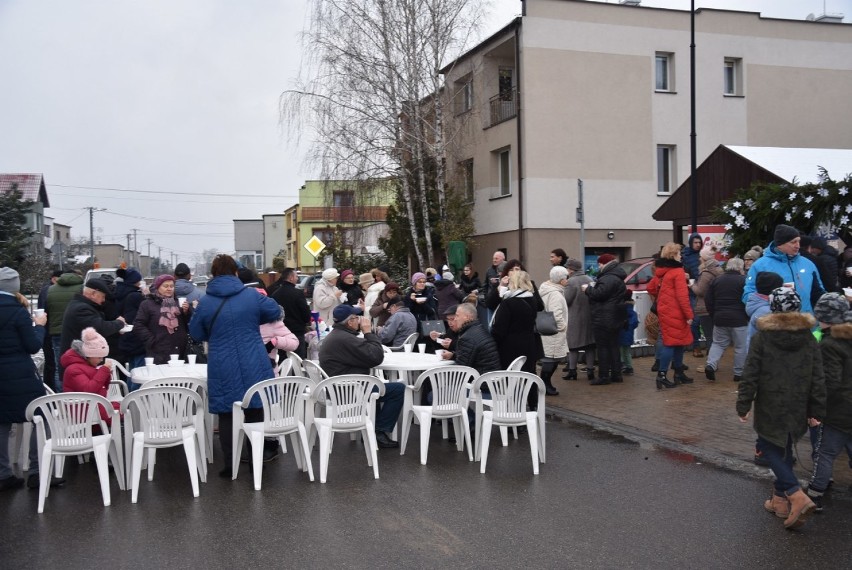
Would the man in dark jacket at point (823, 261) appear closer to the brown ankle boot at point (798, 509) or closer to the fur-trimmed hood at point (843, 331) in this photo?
the fur-trimmed hood at point (843, 331)

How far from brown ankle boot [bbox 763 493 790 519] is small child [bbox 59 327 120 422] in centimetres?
580

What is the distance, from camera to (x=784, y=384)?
Answer: 5465 mm

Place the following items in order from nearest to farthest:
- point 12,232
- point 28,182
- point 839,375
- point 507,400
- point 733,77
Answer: point 839,375
point 507,400
point 12,232
point 733,77
point 28,182

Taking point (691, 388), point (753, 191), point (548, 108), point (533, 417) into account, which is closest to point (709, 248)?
point (753, 191)

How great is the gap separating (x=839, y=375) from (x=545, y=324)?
15.4ft

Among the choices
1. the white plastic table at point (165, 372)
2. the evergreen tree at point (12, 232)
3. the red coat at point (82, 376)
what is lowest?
the white plastic table at point (165, 372)

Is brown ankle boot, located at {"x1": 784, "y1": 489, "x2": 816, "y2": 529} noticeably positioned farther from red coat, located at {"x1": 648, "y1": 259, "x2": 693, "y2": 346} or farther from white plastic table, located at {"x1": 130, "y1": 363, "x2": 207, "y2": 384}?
red coat, located at {"x1": 648, "y1": 259, "x2": 693, "y2": 346}

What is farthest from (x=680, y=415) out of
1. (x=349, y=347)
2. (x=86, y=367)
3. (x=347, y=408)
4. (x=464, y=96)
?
(x=464, y=96)

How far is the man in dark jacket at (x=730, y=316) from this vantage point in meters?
11.0

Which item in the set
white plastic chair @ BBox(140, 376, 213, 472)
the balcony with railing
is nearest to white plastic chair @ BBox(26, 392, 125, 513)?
white plastic chair @ BBox(140, 376, 213, 472)

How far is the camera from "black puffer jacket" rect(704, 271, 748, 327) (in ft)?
36.2

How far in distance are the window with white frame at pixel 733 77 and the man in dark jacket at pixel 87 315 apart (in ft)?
77.4

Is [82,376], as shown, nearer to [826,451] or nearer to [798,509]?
[798,509]

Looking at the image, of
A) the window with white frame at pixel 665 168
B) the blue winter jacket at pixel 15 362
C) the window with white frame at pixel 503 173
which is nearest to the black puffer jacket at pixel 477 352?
the blue winter jacket at pixel 15 362
